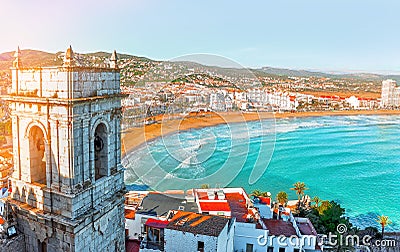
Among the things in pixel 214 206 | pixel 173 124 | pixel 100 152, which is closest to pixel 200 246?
pixel 214 206

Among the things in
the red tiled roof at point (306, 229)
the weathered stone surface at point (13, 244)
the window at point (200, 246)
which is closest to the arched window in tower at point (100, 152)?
the weathered stone surface at point (13, 244)

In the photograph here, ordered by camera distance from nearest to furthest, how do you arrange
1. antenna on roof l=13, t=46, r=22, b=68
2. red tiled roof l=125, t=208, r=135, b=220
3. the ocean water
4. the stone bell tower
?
the stone bell tower
antenna on roof l=13, t=46, r=22, b=68
red tiled roof l=125, t=208, r=135, b=220
the ocean water

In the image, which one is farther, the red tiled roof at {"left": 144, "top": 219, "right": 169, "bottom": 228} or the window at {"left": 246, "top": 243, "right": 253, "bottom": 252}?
the window at {"left": 246, "top": 243, "right": 253, "bottom": 252}

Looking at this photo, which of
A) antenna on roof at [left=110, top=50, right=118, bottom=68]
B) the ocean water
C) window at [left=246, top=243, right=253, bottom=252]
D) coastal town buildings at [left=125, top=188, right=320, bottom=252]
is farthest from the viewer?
the ocean water

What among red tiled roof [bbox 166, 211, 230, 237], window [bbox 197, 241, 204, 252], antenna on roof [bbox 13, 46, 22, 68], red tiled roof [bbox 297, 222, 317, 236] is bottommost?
red tiled roof [bbox 297, 222, 317, 236]

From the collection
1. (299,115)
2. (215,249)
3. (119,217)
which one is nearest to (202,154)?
(215,249)

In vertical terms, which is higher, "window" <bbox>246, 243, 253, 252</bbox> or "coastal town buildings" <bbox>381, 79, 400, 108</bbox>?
"coastal town buildings" <bbox>381, 79, 400, 108</bbox>

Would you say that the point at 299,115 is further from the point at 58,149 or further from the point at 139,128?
the point at 58,149

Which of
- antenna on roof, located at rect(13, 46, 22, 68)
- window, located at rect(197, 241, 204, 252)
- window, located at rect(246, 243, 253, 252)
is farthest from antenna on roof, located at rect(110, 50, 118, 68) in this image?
window, located at rect(246, 243, 253, 252)

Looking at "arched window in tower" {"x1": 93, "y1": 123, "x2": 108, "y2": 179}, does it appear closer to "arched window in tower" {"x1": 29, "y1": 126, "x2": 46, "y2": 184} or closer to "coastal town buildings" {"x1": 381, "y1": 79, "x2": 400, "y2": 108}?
"arched window in tower" {"x1": 29, "y1": 126, "x2": 46, "y2": 184}
